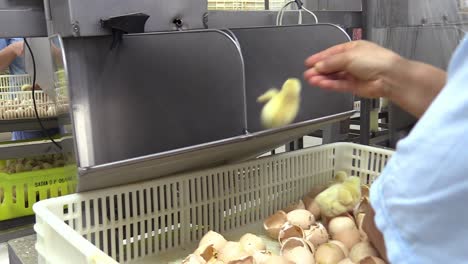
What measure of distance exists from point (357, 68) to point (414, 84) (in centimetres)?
16

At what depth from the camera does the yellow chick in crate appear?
3.34 feet

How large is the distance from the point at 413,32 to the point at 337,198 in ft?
4.89

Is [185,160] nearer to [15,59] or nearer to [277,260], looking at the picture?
[277,260]

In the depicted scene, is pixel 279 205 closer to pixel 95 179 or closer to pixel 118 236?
pixel 118 236

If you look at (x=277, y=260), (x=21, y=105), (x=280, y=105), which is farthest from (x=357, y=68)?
(x=21, y=105)

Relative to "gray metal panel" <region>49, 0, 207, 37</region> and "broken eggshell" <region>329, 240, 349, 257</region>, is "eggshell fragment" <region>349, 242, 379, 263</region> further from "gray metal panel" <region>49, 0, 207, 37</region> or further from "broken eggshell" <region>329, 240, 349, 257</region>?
"gray metal panel" <region>49, 0, 207, 37</region>

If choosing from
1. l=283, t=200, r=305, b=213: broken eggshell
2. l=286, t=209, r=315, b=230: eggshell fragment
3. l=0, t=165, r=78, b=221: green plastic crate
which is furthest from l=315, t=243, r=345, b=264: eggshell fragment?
l=0, t=165, r=78, b=221: green plastic crate

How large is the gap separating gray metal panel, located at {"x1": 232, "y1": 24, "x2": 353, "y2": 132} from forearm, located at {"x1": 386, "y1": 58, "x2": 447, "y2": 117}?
39cm

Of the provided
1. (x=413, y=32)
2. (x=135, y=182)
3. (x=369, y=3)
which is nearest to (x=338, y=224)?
(x=135, y=182)

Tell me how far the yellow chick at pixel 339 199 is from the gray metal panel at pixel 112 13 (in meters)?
0.56

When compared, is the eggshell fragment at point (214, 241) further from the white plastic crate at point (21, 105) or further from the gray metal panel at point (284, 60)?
the white plastic crate at point (21, 105)

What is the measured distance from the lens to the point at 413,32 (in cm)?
234

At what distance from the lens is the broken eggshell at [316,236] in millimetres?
1082

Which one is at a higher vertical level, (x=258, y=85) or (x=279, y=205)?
(x=258, y=85)
